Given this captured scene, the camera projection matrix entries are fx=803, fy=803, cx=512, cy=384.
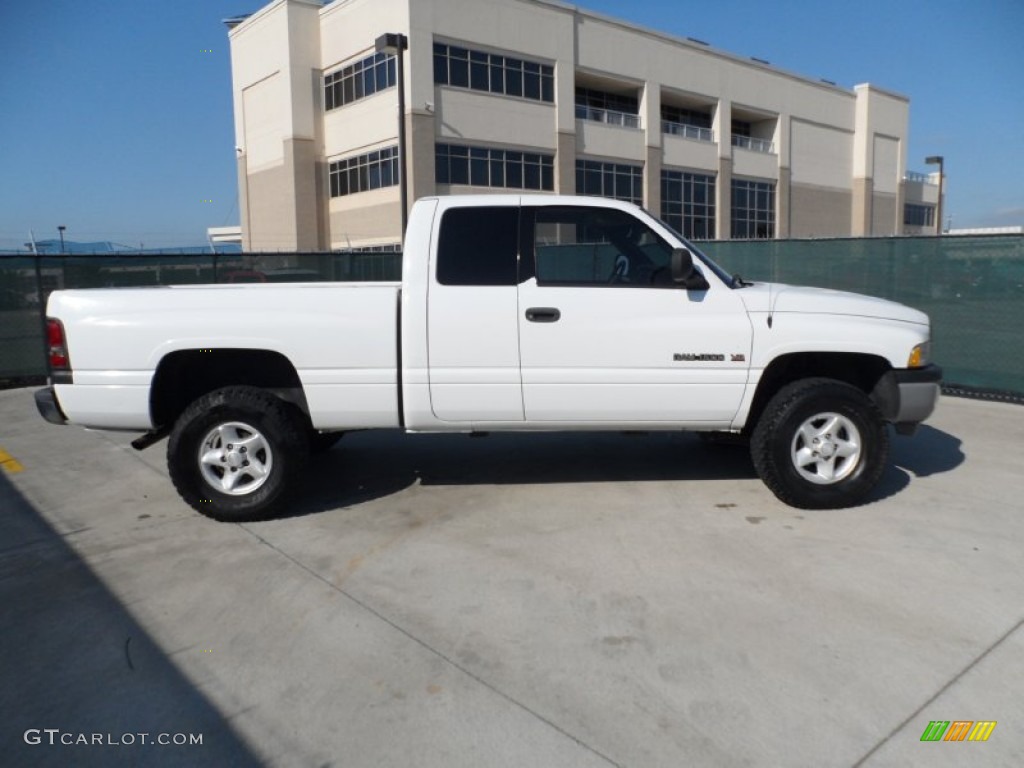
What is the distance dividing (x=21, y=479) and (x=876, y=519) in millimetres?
6581

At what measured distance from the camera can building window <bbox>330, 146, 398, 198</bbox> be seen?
35675mm

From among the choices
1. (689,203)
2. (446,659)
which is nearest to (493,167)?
(689,203)

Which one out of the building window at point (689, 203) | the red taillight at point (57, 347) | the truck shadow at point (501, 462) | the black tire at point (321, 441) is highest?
the building window at point (689, 203)

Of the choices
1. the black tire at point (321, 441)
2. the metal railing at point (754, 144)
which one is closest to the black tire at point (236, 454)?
the black tire at point (321, 441)

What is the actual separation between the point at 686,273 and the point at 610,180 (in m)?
38.6

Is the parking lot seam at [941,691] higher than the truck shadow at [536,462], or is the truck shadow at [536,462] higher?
the truck shadow at [536,462]

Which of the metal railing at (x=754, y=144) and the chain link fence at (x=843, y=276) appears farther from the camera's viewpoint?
the metal railing at (x=754, y=144)

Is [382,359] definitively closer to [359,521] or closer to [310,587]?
[359,521]

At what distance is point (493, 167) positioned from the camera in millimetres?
36938

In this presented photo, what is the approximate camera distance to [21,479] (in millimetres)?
6648

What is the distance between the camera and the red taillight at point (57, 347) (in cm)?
515

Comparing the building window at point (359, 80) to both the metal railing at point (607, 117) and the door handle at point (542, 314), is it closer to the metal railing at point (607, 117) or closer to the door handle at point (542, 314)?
the metal railing at point (607, 117)

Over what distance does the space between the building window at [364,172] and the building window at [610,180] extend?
9623mm

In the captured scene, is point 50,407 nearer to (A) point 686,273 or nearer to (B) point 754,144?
(A) point 686,273
